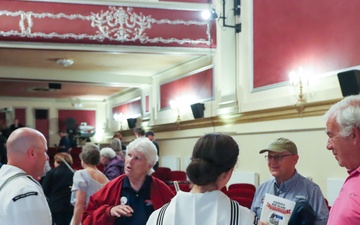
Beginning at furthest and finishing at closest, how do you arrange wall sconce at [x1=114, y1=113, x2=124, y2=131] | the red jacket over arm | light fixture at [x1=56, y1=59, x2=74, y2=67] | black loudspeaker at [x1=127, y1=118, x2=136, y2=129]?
wall sconce at [x1=114, y1=113, x2=124, y2=131]
black loudspeaker at [x1=127, y1=118, x2=136, y2=129]
light fixture at [x1=56, y1=59, x2=74, y2=67]
the red jacket over arm

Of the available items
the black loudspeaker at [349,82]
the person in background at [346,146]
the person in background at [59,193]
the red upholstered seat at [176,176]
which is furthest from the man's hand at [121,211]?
the red upholstered seat at [176,176]

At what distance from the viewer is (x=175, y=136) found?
10.4 m

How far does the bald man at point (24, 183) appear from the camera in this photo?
6.96ft

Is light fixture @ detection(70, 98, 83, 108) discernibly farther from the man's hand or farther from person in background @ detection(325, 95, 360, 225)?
person in background @ detection(325, 95, 360, 225)

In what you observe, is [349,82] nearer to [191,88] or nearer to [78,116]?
[191,88]

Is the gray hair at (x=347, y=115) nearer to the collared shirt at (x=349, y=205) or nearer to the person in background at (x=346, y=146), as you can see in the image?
the person in background at (x=346, y=146)

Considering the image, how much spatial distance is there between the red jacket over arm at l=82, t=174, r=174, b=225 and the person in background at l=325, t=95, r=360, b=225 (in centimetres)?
144

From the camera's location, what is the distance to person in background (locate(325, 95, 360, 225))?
151cm

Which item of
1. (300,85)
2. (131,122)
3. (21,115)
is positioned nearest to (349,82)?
(300,85)

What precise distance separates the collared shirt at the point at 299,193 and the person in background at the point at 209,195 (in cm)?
134

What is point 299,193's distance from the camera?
3.10 meters

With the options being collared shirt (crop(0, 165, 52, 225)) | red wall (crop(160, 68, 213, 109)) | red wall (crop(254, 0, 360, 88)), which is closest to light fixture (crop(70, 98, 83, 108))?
red wall (crop(160, 68, 213, 109))

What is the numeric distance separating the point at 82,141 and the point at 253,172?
1061 cm

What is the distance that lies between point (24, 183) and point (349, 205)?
4.78ft
